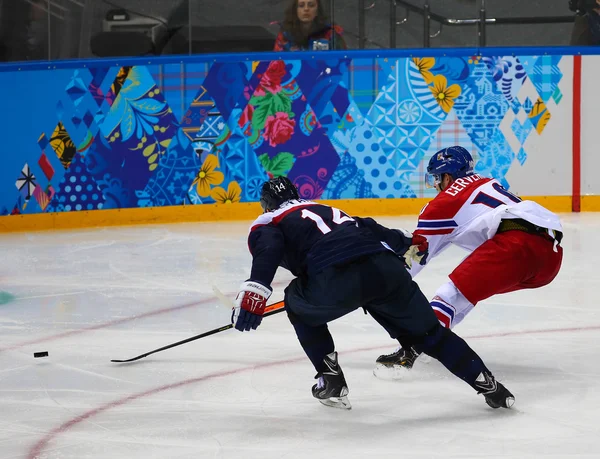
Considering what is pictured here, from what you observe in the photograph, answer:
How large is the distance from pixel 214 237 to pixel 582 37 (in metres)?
3.65

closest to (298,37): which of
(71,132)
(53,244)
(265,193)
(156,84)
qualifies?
(156,84)

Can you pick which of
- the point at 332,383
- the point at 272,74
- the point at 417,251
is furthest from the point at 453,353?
the point at 272,74

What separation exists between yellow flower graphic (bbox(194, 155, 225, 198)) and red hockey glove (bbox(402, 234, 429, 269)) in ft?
16.4

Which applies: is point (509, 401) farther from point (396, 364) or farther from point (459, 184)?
point (459, 184)

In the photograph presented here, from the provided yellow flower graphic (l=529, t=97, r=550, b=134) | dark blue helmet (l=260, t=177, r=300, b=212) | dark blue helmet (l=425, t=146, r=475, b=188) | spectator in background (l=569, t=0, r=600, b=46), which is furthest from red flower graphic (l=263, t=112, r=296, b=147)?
dark blue helmet (l=260, t=177, r=300, b=212)

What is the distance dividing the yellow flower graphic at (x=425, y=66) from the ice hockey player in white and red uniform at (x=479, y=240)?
481cm

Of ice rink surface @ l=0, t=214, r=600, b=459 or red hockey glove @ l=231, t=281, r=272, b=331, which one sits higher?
red hockey glove @ l=231, t=281, r=272, b=331

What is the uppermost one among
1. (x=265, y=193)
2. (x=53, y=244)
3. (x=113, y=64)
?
(x=113, y=64)

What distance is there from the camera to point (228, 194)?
8758mm

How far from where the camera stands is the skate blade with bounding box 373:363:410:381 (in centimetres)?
395

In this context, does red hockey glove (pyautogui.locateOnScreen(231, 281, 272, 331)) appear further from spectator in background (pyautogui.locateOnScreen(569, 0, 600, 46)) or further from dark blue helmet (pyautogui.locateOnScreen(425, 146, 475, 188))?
spectator in background (pyautogui.locateOnScreen(569, 0, 600, 46))

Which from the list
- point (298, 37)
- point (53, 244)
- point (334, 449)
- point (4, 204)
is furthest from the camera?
point (298, 37)

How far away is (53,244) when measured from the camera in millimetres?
7629

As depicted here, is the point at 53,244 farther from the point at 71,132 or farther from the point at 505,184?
the point at 505,184
